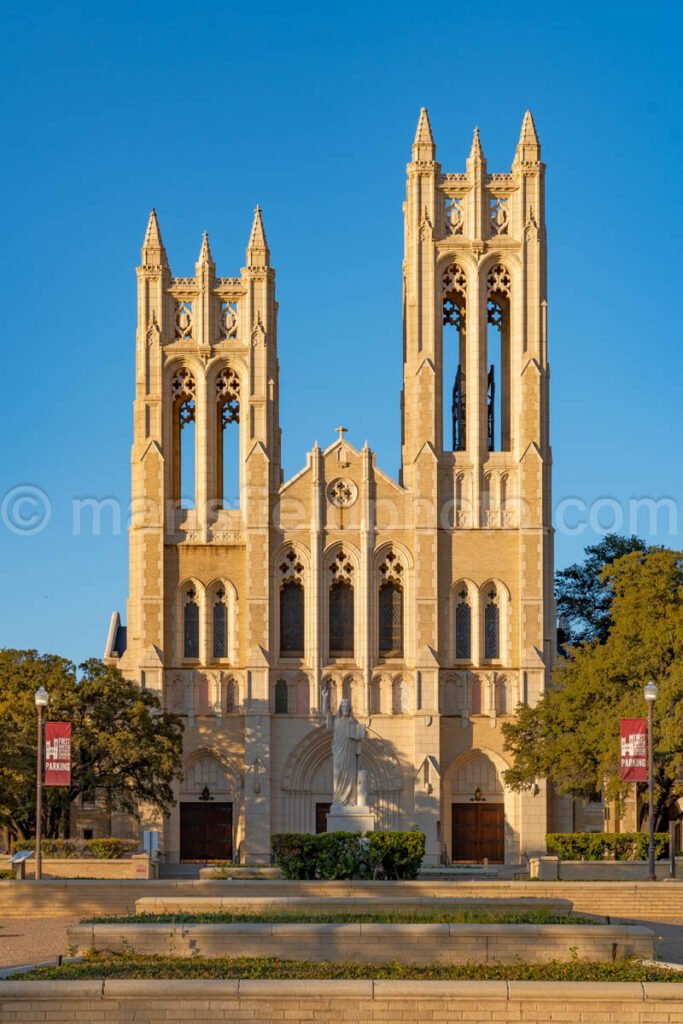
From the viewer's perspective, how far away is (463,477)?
59.2 m

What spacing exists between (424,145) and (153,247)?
10000 mm

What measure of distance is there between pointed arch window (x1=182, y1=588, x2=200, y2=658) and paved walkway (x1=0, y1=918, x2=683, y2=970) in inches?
1071

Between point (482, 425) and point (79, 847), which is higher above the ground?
point (482, 425)

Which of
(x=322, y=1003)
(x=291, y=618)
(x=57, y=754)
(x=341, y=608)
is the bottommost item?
(x=322, y=1003)

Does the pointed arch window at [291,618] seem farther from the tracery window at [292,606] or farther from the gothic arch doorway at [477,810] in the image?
the gothic arch doorway at [477,810]

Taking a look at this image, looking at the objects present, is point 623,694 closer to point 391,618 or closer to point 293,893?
point 391,618

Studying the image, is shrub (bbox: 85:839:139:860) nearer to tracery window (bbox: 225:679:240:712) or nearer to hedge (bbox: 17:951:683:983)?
tracery window (bbox: 225:679:240:712)

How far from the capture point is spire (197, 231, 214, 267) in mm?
60625

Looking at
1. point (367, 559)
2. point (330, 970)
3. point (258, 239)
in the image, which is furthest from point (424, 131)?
point (330, 970)

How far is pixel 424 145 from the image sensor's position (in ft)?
199

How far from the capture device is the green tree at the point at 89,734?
49.0 metres

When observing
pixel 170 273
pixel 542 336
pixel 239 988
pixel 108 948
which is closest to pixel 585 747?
pixel 542 336

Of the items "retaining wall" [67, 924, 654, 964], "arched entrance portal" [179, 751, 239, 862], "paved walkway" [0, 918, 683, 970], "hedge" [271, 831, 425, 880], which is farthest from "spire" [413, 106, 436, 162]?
"retaining wall" [67, 924, 654, 964]

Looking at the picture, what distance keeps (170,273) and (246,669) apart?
1417cm
